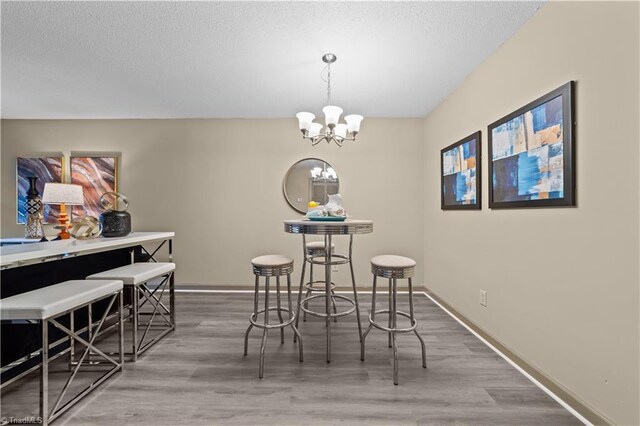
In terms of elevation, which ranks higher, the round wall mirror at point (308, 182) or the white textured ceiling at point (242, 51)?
the white textured ceiling at point (242, 51)

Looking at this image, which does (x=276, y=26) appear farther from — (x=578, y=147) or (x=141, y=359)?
(x=141, y=359)

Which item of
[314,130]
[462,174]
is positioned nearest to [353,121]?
[314,130]

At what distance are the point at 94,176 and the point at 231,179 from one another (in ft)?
6.54

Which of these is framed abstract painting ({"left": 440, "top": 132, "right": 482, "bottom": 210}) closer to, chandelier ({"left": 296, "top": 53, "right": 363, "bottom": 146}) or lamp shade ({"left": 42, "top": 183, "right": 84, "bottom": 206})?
chandelier ({"left": 296, "top": 53, "right": 363, "bottom": 146})

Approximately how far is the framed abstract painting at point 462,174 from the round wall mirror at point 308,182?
55.5 inches

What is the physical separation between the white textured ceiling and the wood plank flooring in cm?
247

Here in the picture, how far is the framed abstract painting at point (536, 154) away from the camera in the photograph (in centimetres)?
151

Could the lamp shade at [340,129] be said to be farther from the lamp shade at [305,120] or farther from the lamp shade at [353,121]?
the lamp shade at [305,120]

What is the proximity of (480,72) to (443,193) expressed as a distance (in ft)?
4.27

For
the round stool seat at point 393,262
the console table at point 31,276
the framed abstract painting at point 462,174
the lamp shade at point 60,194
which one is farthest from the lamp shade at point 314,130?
the lamp shade at point 60,194

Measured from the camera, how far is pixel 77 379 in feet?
5.82

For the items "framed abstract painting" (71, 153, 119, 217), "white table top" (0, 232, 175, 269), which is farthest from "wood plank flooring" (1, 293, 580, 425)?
"framed abstract painting" (71, 153, 119, 217)

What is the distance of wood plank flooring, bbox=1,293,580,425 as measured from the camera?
4.76 feet

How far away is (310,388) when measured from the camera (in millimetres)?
1678
